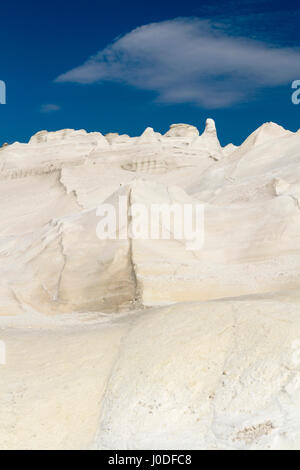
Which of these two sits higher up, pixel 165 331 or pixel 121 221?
pixel 121 221

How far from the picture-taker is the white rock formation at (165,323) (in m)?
3.58

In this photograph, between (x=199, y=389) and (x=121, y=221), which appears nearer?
(x=199, y=389)

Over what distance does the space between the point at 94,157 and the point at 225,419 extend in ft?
57.0

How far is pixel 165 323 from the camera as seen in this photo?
464cm

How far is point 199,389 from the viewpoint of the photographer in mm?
3760

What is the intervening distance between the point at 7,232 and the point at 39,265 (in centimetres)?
643

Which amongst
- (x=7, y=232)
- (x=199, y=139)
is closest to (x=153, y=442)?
(x=7, y=232)

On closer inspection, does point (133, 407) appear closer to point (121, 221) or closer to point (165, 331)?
point (165, 331)

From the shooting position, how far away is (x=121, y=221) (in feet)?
28.4

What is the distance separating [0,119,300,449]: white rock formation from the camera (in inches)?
141
